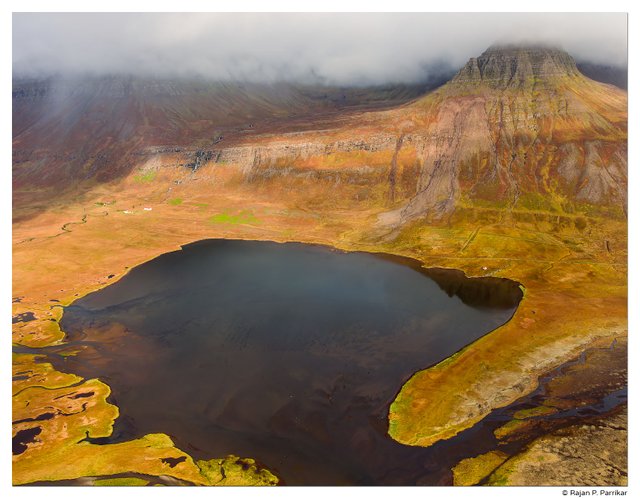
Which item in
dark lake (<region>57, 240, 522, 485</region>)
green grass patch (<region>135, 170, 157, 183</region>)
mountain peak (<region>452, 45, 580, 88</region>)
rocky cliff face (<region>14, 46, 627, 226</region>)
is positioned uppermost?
mountain peak (<region>452, 45, 580, 88</region>)

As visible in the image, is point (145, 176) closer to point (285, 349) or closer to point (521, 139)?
point (285, 349)

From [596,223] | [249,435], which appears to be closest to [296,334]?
[249,435]

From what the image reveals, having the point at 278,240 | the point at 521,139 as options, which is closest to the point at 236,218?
the point at 278,240

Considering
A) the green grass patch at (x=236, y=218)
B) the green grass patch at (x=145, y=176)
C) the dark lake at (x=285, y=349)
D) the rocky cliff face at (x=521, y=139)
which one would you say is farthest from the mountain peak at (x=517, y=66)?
the green grass patch at (x=145, y=176)

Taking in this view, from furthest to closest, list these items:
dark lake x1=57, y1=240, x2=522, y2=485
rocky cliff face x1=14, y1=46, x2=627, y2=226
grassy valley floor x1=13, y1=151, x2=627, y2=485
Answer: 1. rocky cliff face x1=14, y1=46, x2=627, y2=226
2. dark lake x1=57, y1=240, x2=522, y2=485
3. grassy valley floor x1=13, y1=151, x2=627, y2=485

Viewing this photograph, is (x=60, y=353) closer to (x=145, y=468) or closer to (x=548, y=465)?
(x=145, y=468)

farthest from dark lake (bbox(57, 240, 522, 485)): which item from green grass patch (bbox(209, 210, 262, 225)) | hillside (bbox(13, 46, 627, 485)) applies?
green grass patch (bbox(209, 210, 262, 225))

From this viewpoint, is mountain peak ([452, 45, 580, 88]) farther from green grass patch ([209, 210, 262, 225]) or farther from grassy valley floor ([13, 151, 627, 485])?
green grass patch ([209, 210, 262, 225])
